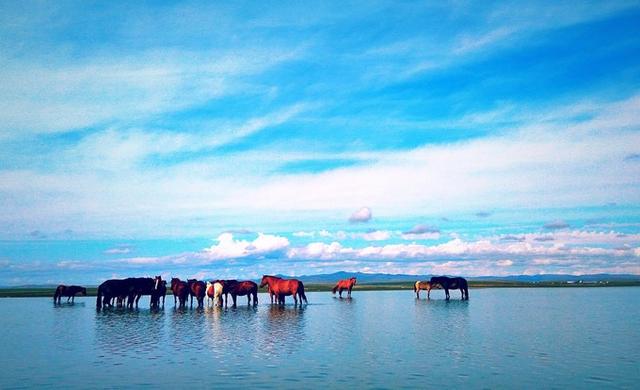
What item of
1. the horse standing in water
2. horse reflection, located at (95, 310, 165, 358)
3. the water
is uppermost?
the horse standing in water

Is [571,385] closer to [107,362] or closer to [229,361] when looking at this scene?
[229,361]

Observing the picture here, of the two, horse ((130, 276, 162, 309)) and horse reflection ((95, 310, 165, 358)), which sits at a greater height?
horse ((130, 276, 162, 309))

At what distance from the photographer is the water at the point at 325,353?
18.1 metres

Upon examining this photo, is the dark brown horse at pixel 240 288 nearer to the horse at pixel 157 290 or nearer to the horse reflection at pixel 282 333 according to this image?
the horse at pixel 157 290

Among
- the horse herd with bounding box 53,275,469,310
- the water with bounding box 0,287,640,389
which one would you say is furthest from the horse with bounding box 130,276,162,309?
the water with bounding box 0,287,640,389

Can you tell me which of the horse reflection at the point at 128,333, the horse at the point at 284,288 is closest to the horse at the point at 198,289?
the horse at the point at 284,288

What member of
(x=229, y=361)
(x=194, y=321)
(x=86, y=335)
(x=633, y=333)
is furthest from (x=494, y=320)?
(x=86, y=335)

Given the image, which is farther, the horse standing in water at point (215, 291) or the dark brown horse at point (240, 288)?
the dark brown horse at point (240, 288)

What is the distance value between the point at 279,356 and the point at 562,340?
45.0 ft

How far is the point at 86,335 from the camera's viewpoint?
98.4 feet

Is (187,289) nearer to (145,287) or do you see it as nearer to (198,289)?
(198,289)

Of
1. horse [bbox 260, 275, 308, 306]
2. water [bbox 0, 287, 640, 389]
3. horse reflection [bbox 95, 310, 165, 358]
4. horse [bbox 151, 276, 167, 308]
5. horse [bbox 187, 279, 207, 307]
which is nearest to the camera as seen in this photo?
water [bbox 0, 287, 640, 389]

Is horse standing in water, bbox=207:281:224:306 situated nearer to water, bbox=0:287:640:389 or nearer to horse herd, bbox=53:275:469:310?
horse herd, bbox=53:275:469:310

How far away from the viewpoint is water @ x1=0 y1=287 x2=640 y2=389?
18.1 metres
